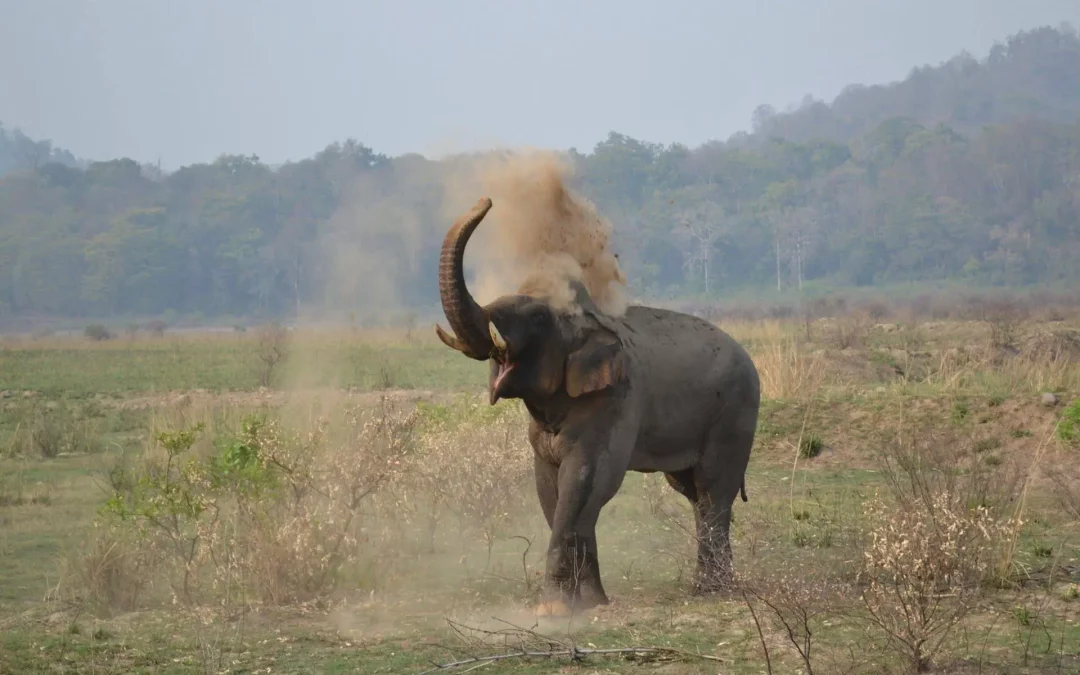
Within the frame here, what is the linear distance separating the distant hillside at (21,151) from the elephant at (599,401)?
144 meters

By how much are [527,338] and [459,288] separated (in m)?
0.80

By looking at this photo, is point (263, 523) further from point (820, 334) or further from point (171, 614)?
point (820, 334)

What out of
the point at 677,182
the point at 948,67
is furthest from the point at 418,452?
the point at 948,67

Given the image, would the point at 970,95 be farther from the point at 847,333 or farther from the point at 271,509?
the point at 271,509

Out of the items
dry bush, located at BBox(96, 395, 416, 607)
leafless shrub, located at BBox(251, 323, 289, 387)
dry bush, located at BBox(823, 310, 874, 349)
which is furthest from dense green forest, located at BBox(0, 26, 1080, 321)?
dry bush, located at BBox(96, 395, 416, 607)

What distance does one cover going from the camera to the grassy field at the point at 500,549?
8344 millimetres

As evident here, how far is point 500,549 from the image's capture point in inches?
495

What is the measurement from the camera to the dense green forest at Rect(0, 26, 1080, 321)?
255 feet

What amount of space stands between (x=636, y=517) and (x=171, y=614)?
5251mm

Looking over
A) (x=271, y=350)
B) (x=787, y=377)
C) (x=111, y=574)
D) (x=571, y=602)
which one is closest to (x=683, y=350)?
(x=571, y=602)

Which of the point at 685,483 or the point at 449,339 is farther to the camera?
the point at 685,483

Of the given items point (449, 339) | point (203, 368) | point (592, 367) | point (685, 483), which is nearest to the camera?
point (449, 339)

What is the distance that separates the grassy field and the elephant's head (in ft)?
4.99

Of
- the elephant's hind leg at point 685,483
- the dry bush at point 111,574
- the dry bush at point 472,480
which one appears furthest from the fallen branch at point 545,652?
the dry bush at point 472,480
